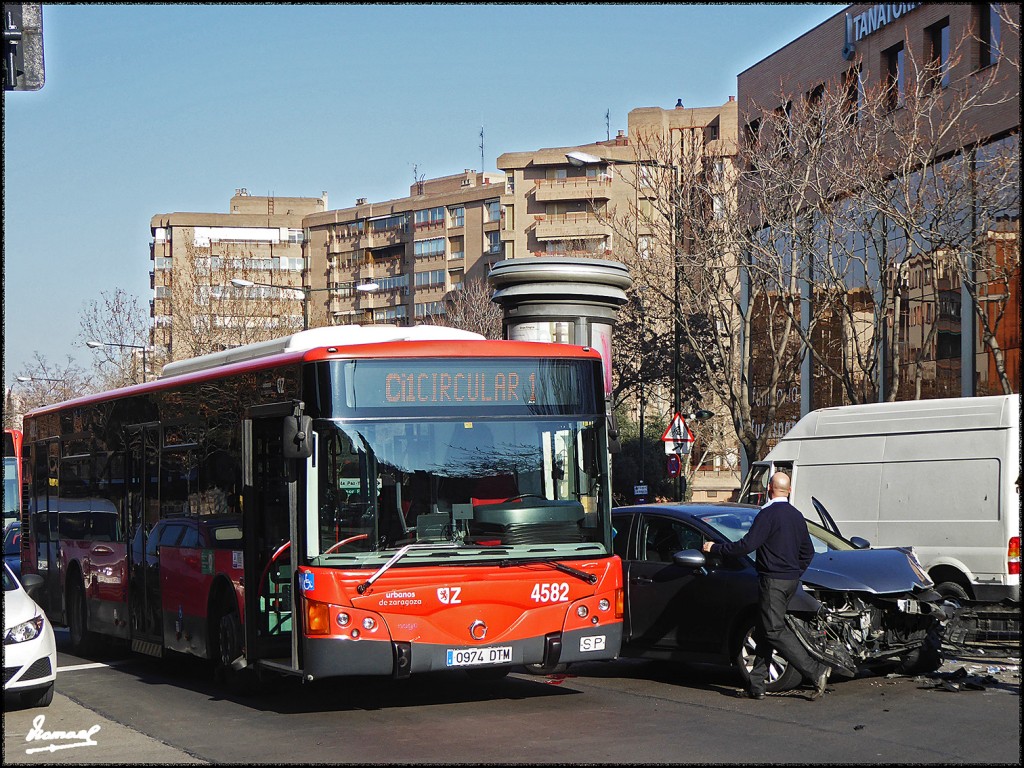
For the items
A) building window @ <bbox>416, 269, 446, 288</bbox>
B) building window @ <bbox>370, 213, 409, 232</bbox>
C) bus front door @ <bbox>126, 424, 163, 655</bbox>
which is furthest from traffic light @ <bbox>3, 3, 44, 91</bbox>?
building window @ <bbox>370, 213, 409, 232</bbox>

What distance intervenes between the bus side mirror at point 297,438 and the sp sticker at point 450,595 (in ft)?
4.58

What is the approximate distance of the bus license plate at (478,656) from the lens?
10219 mm

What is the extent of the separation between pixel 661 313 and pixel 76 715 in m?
37.2

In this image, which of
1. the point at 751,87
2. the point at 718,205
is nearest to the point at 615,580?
the point at 718,205

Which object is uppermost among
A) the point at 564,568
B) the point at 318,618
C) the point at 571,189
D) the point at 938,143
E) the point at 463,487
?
the point at 571,189

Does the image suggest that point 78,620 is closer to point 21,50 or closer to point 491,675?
point 491,675

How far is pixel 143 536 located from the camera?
14102 mm

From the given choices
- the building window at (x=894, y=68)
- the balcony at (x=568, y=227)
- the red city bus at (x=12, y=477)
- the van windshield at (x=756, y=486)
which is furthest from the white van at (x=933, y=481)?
the balcony at (x=568, y=227)

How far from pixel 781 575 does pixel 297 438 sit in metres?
3.78

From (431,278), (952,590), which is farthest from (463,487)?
(431,278)

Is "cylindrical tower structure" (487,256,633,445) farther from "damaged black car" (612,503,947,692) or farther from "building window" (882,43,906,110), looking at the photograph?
"building window" (882,43,906,110)

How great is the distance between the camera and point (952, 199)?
2303cm

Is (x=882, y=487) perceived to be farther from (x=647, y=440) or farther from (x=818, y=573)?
(x=647, y=440)

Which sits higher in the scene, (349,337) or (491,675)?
(349,337)
